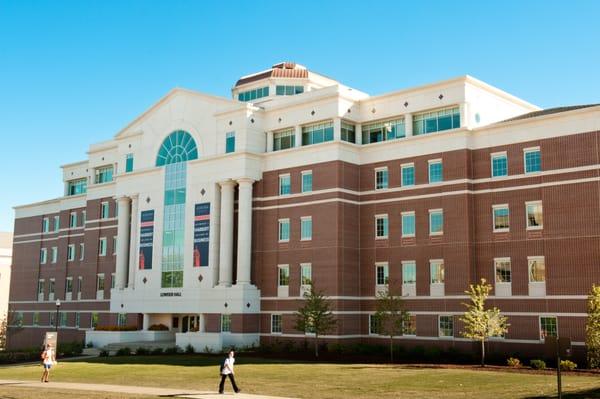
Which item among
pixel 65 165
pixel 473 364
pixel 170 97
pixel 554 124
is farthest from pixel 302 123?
pixel 65 165

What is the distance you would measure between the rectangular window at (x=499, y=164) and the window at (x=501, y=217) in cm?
224

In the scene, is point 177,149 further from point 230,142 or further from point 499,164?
point 499,164

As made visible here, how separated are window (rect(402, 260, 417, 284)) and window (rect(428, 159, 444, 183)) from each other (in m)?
6.08

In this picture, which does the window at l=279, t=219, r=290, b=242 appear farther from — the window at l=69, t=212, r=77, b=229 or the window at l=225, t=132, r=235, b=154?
the window at l=69, t=212, r=77, b=229

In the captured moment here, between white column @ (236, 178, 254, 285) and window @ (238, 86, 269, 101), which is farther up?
window @ (238, 86, 269, 101)

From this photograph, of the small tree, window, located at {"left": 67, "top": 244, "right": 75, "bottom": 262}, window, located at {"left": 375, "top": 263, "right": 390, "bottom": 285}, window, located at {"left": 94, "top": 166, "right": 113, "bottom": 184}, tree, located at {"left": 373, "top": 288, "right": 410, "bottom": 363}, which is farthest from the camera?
window, located at {"left": 67, "top": 244, "right": 75, "bottom": 262}

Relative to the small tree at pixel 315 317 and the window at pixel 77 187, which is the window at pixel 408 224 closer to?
the small tree at pixel 315 317

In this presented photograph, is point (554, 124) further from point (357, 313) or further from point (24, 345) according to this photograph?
point (24, 345)

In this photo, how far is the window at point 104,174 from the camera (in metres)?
77.2

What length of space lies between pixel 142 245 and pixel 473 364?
33388mm

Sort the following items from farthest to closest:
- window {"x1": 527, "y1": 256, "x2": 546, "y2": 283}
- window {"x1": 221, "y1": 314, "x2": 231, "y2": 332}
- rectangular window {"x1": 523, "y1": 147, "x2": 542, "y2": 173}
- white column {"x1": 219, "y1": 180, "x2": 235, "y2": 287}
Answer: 1. white column {"x1": 219, "y1": 180, "x2": 235, "y2": 287}
2. window {"x1": 221, "y1": 314, "x2": 231, "y2": 332}
3. rectangular window {"x1": 523, "y1": 147, "x2": 542, "y2": 173}
4. window {"x1": 527, "y1": 256, "x2": 546, "y2": 283}

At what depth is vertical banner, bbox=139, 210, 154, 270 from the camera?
66312 millimetres

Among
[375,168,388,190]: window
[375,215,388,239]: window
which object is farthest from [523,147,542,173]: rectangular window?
[375,215,388,239]: window

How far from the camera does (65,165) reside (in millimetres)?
84438
